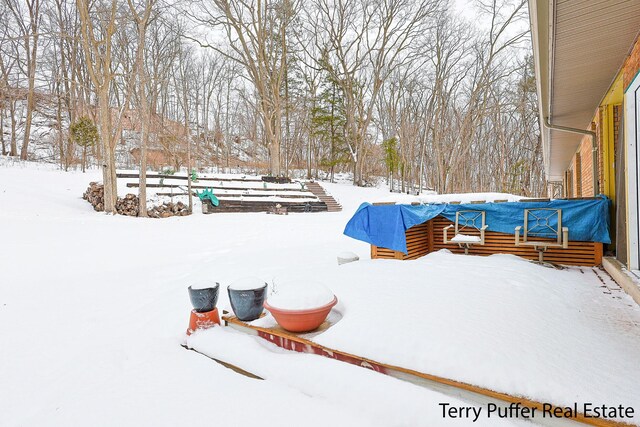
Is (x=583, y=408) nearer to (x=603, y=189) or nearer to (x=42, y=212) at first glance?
(x=603, y=189)

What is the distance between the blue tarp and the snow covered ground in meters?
0.59

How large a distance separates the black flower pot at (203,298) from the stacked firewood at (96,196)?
1094 centimetres

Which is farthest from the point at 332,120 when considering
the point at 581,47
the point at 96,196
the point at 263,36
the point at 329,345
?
the point at 329,345

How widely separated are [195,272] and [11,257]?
3.61 metres

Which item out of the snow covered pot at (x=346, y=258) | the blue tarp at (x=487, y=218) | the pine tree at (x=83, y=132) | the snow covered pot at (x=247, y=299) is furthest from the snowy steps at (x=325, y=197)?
the snow covered pot at (x=247, y=299)

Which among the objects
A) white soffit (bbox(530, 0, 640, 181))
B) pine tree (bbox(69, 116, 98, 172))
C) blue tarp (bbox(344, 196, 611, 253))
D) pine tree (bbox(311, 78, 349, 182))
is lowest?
blue tarp (bbox(344, 196, 611, 253))

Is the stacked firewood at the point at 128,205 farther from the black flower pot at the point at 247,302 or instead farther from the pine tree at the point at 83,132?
the black flower pot at the point at 247,302

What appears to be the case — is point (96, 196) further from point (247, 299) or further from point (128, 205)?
point (247, 299)

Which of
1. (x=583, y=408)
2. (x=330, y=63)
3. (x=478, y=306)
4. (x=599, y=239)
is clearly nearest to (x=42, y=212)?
(x=478, y=306)

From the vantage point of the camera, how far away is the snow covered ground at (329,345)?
187cm

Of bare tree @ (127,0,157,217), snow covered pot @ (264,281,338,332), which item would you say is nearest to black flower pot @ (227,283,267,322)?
snow covered pot @ (264,281,338,332)

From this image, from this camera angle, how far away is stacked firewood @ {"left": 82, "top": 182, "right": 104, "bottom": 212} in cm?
1147

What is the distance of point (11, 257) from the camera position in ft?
18.8

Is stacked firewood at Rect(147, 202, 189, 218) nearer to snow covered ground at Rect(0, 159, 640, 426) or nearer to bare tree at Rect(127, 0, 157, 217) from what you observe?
bare tree at Rect(127, 0, 157, 217)
